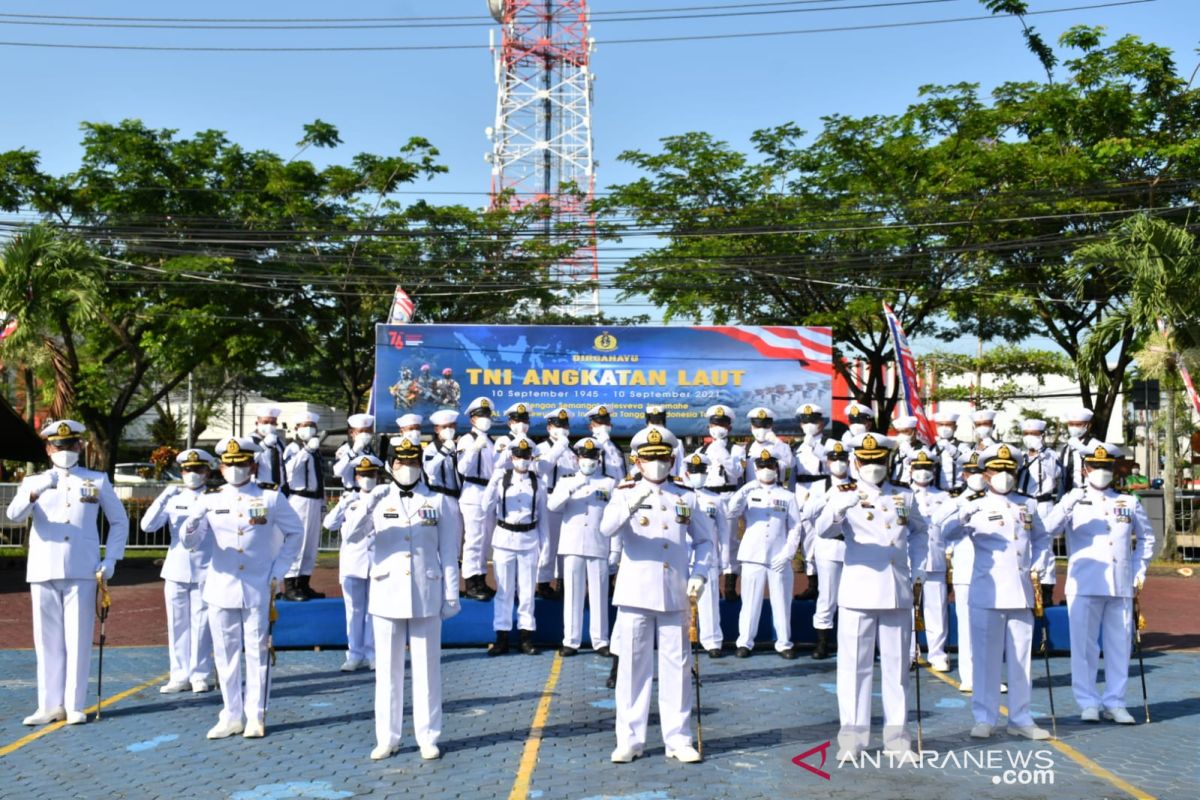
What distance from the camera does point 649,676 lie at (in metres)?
8.34

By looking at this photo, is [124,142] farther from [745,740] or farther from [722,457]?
[745,740]

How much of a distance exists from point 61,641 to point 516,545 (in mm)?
4455

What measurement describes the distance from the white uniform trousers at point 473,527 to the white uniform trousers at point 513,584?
1.24 m

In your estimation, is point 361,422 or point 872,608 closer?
point 872,608

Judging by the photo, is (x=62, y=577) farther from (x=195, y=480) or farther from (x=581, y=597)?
(x=581, y=597)

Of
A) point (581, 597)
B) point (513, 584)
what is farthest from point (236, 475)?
point (581, 597)

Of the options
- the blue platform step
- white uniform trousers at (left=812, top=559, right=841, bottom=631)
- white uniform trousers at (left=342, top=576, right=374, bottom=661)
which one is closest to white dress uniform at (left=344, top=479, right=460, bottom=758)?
white uniform trousers at (left=342, top=576, right=374, bottom=661)

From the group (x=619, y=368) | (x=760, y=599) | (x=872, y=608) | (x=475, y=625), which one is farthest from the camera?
(x=619, y=368)

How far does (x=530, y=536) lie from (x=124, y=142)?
1926cm

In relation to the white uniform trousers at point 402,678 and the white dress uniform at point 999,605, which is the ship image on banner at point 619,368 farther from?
the white uniform trousers at point 402,678

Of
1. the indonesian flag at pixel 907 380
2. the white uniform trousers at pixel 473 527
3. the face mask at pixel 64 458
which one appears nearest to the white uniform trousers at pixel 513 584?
the white uniform trousers at pixel 473 527

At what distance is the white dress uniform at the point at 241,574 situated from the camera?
900cm

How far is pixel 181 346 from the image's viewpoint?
27469 millimetres

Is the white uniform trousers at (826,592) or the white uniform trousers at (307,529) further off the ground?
the white uniform trousers at (307,529)
